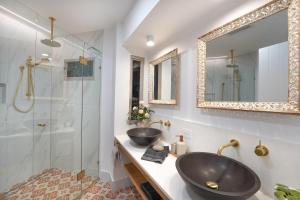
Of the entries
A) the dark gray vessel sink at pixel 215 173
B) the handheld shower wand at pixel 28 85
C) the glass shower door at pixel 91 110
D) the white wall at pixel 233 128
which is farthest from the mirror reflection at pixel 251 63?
the handheld shower wand at pixel 28 85

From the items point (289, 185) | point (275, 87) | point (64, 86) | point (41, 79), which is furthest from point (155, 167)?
point (41, 79)

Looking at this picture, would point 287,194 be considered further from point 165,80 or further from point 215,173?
point 165,80

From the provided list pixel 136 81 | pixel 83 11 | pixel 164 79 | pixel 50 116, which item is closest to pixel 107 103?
pixel 136 81

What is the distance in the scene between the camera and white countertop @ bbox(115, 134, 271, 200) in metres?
0.79

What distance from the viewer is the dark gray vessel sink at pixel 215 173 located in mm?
739

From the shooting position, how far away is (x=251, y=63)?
0.92m

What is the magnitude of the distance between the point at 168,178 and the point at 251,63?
93 cm

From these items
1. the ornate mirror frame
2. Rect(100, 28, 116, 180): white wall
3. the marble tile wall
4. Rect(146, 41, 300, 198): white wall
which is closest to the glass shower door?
the marble tile wall

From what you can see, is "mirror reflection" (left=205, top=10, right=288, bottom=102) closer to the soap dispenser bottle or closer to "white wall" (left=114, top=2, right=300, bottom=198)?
"white wall" (left=114, top=2, right=300, bottom=198)

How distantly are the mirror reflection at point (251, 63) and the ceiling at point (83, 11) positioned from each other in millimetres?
1123

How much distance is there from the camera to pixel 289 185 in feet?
2.34

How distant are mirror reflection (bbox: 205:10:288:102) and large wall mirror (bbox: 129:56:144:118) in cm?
116

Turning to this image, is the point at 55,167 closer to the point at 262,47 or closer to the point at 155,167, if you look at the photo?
the point at 155,167

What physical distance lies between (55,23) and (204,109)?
2293 millimetres
